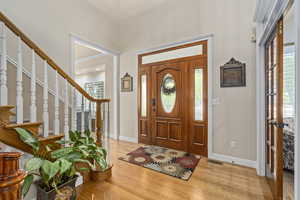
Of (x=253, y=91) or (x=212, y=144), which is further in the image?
(x=212, y=144)

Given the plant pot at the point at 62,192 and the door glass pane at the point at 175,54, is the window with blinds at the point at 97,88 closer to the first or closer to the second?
the door glass pane at the point at 175,54

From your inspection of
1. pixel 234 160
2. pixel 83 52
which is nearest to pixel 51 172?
pixel 234 160

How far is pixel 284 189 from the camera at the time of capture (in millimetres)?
1427

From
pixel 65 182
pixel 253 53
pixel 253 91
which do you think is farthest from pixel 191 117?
pixel 65 182

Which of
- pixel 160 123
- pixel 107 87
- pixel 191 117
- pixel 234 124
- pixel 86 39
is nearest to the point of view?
pixel 234 124

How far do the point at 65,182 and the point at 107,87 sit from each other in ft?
11.5

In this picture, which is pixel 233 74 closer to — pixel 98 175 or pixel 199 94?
pixel 199 94

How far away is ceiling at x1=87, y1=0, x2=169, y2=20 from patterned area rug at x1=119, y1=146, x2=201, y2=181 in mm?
3444

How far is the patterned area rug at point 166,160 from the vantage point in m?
2.18

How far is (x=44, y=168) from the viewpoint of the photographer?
1.05 m

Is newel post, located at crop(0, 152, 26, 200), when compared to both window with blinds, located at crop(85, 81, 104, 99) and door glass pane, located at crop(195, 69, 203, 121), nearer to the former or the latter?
door glass pane, located at crop(195, 69, 203, 121)

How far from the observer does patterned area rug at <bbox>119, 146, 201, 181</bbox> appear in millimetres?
2182

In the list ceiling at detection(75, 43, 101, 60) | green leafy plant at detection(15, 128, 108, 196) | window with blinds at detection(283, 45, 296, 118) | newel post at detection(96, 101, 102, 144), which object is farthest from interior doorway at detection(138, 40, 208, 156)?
ceiling at detection(75, 43, 101, 60)

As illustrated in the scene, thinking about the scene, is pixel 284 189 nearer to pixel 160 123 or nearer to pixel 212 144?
pixel 212 144
